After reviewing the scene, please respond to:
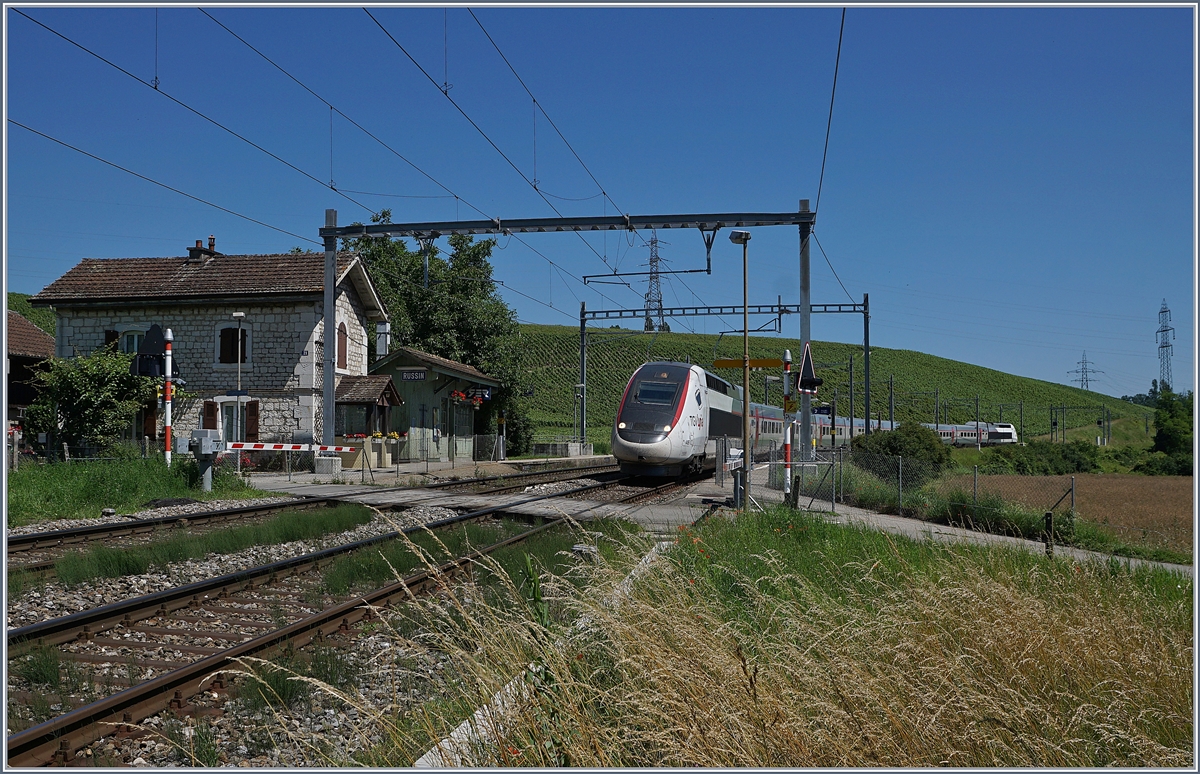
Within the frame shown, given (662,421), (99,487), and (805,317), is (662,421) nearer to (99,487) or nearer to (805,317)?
(805,317)

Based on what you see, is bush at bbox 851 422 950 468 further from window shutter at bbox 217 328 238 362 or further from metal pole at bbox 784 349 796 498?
window shutter at bbox 217 328 238 362

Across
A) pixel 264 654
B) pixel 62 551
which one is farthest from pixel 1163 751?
pixel 62 551

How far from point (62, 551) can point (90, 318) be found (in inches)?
1066

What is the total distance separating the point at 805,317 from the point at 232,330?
22.5m

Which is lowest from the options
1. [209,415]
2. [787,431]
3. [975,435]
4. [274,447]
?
[975,435]

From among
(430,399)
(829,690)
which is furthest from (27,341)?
(829,690)

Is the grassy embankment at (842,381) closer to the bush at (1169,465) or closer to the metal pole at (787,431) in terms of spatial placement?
the bush at (1169,465)

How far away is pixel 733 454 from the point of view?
109ft

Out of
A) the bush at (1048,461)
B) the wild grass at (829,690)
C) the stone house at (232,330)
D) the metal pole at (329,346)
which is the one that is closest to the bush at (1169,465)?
the bush at (1048,461)

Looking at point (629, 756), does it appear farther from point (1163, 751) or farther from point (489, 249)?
→ point (489, 249)

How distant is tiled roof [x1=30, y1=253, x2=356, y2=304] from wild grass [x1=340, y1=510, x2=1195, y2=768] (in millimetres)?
30204

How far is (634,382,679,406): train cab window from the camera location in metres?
26.0

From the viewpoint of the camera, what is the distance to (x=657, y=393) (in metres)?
26.2

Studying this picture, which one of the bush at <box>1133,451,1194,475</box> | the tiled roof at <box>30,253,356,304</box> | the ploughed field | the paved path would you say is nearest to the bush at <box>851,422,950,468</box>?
the ploughed field
